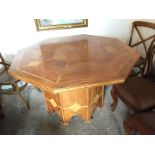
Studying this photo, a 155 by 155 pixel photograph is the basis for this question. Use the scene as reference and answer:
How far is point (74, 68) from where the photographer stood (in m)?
1.40

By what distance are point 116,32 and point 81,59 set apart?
1014 millimetres

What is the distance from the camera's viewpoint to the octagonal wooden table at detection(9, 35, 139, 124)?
4.09ft

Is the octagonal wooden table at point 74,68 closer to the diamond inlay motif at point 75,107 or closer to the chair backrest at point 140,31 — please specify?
the diamond inlay motif at point 75,107

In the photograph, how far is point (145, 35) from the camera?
2.26 meters

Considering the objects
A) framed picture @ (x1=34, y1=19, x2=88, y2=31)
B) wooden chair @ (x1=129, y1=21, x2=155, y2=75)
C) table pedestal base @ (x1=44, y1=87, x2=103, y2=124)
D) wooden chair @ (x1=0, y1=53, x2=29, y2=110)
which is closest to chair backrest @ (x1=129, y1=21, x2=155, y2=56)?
wooden chair @ (x1=129, y1=21, x2=155, y2=75)

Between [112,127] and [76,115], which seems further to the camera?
[76,115]

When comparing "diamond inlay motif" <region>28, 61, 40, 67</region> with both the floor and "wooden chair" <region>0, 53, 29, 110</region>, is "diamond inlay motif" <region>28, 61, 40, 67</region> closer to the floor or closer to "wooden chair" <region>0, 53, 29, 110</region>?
"wooden chair" <region>0, 53, 29, 110</region>

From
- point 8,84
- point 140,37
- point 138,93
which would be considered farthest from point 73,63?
point 140,37

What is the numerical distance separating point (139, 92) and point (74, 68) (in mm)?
663

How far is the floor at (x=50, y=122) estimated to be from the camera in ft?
5.84

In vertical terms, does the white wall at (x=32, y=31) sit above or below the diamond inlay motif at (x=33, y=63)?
above

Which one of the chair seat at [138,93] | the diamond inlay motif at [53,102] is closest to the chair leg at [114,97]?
the chair seat at [138,93]
